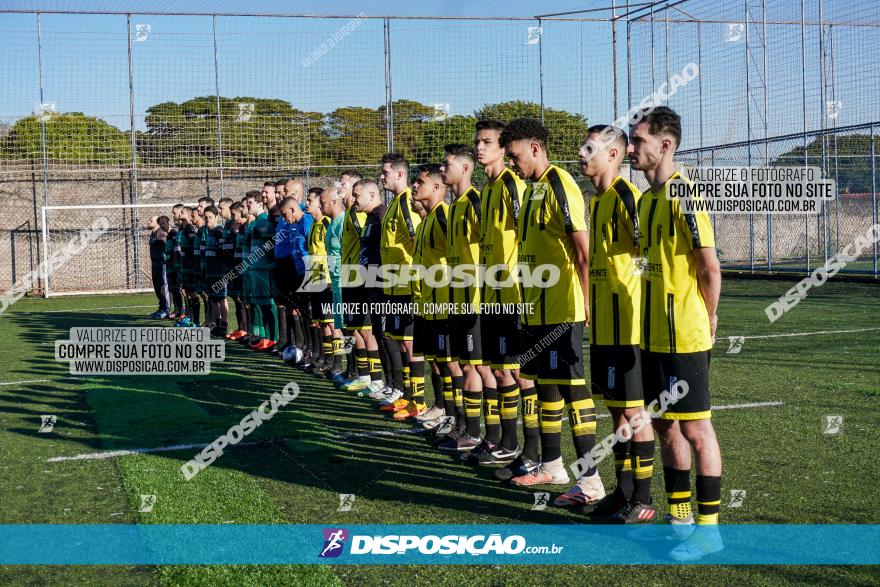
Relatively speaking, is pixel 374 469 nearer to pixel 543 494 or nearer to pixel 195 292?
pixel 543 494

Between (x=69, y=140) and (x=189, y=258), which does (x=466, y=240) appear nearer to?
(x=189, y=258)

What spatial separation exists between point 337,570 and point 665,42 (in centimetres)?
2067

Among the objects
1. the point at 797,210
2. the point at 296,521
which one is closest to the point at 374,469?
the point at 296,521

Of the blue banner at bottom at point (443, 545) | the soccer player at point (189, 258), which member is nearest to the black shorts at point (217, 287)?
the soccer player at point (189, 258)

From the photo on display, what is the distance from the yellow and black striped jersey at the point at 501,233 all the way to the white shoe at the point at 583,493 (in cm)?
139

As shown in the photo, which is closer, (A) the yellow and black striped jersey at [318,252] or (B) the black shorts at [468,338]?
(B) the black shorts at [468,338]

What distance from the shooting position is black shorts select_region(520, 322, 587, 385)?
5359mm

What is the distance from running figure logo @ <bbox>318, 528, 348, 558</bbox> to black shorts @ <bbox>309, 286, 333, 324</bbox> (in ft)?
20.4

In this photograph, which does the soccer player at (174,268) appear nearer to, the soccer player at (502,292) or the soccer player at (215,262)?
the soccer player at (215,262)

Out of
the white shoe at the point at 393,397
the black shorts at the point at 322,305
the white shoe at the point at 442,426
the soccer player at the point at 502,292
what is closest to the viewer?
Result: the soccer player at the point at 502,292

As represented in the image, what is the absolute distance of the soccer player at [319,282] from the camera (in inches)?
437

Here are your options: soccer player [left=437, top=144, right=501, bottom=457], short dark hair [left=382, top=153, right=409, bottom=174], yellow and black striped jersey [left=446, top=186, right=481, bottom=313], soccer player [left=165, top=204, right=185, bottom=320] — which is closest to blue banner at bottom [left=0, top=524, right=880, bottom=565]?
soccer player [left=437, top=144, right=501, bottom=457]

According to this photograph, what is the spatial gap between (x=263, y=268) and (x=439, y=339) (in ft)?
21.7

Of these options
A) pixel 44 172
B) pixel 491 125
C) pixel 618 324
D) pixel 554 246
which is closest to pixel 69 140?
pixel 44 172
